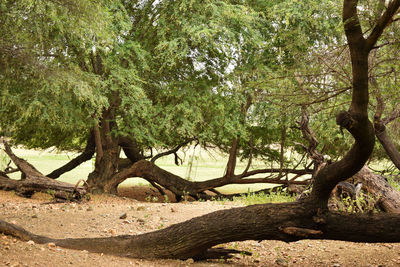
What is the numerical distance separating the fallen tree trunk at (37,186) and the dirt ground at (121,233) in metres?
0.52

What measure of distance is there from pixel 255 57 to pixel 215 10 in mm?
1862

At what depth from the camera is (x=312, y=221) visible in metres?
4.55

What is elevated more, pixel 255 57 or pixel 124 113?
pixel 255 57

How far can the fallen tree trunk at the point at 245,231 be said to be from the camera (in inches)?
177

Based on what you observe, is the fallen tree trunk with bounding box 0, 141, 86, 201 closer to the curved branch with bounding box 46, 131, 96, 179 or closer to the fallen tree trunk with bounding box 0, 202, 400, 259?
the curved branch with bounding box 46, 131, 96, 179

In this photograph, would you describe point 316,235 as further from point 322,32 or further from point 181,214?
point 322,32

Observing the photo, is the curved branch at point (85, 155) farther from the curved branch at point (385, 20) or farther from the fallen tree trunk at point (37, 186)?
the curved branch at point (385, 20)

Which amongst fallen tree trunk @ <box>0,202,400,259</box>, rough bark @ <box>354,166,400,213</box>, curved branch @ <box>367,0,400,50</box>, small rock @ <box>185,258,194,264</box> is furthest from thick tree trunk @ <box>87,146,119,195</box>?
curved branch @ <box>367,0,400,50</box>

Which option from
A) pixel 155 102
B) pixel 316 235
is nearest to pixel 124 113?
pixel 155 102

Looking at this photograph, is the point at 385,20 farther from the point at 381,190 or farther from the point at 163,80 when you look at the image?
the point at 163,80

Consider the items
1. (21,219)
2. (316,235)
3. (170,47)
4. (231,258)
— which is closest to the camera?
(316,235)

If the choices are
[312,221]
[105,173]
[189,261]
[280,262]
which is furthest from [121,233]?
[105,173]

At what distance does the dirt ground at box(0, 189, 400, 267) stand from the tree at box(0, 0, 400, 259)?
9.8 inches

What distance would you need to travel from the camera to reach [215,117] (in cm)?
1148
